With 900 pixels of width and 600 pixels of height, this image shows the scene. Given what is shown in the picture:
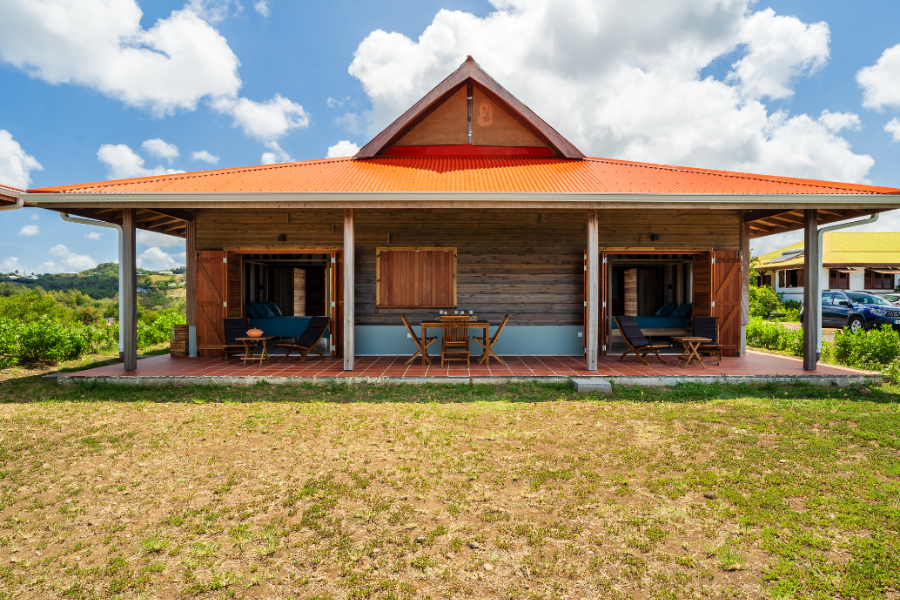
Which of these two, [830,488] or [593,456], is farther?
[593,456]

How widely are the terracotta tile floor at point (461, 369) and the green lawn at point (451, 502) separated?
4.63ft

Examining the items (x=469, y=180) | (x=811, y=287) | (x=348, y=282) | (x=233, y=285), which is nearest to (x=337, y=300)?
(x=348, y=282)

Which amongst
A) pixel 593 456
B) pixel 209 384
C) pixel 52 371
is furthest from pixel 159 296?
pixel 593 456

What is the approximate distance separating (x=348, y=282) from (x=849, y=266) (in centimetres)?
2485

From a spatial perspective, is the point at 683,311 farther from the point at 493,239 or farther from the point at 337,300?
the point at 337,300

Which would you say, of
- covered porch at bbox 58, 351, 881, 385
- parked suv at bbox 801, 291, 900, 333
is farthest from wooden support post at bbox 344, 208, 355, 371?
parked suv at bbox 801, 291, 900, 333

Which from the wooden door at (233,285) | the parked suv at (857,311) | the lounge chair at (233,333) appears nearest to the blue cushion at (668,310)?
the parked suv at (857,311)

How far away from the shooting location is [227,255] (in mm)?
8266

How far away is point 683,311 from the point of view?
10477mm

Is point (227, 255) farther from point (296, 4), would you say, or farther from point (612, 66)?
point (612, 66)

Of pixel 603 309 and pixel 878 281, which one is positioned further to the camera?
pixel 878 281

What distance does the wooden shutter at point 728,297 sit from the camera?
8.20 m

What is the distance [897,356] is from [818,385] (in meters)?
2.37

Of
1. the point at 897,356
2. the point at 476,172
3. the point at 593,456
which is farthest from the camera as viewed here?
the point at 476,172
